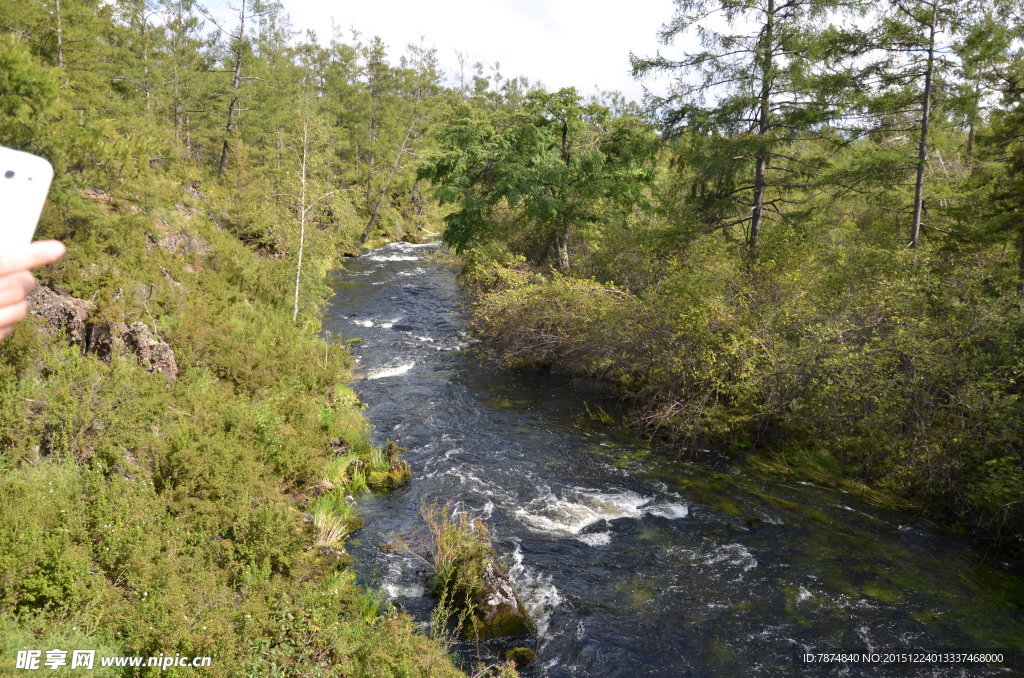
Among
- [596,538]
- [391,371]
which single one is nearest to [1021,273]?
[596,538]

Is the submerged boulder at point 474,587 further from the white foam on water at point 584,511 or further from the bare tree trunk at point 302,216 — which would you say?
the bare tree trunk at point 302,216

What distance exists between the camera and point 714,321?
521 inches

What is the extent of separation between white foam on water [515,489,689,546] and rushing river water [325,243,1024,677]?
0.04 meters

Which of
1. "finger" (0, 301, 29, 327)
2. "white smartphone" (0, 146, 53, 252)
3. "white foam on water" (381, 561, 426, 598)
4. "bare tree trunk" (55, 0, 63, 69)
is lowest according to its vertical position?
"white foam on water" (381, 561, 426, 598)

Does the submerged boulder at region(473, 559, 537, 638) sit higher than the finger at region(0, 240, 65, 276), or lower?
lower

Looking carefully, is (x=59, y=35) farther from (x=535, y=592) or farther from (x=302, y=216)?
(x=535, y=592)

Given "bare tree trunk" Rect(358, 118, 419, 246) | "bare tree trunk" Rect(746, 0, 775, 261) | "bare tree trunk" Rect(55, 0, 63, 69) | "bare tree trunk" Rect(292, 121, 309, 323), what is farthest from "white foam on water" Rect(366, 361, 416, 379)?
"bare tree trunk" Rect(358, 118, 419, 246)

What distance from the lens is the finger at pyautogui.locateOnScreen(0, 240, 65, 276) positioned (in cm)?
166

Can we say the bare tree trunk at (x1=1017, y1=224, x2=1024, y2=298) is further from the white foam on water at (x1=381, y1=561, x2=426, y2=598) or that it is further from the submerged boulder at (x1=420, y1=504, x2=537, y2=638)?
the white foam on water at (x1=381, y1=561, x2=426, y2=598)

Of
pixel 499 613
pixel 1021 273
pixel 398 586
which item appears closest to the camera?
pixel 499 613

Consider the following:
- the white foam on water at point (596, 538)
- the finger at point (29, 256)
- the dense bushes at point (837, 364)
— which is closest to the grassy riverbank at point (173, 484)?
the white foam on water at point (596, 538)

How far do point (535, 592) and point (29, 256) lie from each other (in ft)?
25.8

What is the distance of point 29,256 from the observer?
1.71m

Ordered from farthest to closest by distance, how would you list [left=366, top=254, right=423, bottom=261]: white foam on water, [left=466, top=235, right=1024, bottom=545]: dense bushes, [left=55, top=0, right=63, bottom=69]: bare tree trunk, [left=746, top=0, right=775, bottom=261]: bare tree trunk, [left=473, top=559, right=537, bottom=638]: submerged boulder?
1. [left=366, top=254, right=423, bottom=261]: white foam on water
2. [left=55, top=0, right=63, bottom=69]: bare tree trunk
3. [left=746, top=0, right=775, bottom=261]: bare tree trunk
4. [left=466, top=235, right=1024, bottom=545]: dense bushes
5. [left=473, top=559, right=537, bottom=638]: submerged boulder
